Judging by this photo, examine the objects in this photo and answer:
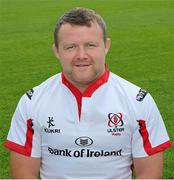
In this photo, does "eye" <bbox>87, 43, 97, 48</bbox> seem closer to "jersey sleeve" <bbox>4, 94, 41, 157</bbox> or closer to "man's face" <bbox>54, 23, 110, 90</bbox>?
"man's face" <bbox>54, 23, 110, 90</bbox>

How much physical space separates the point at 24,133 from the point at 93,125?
439 millimetres

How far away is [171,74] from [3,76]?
3301mm

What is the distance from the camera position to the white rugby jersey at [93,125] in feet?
9.66

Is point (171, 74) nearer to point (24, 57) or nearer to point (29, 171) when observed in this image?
point (24, 57)

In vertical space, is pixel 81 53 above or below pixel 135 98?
above

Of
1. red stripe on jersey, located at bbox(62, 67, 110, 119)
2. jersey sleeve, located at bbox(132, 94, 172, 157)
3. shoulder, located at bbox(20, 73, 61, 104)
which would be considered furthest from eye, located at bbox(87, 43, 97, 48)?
jersey sleeve, located at bbox(132, 94, 172, 157)

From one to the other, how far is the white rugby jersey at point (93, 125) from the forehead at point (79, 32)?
27 cm

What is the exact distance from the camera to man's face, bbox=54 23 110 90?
2.87m

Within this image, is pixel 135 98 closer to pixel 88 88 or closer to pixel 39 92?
pixel 88 88

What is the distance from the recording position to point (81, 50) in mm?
2873

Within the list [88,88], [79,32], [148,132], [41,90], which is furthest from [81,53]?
[148,132]

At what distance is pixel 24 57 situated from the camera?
39.8 feet

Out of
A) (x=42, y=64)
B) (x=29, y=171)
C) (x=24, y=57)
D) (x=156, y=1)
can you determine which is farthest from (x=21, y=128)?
(x=156, y=1)

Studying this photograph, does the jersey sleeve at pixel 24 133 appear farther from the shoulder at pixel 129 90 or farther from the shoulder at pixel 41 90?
the shoulder at pixel 129 90
